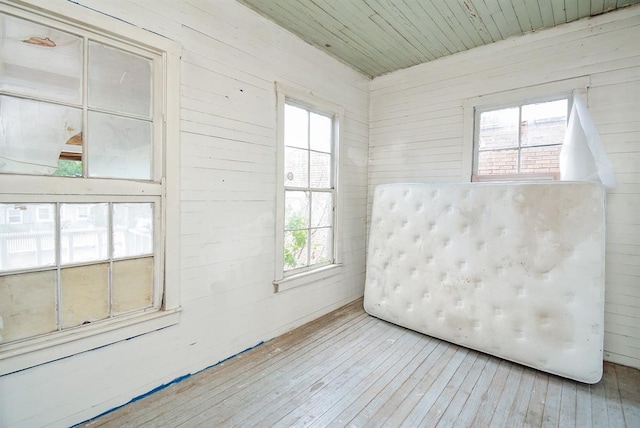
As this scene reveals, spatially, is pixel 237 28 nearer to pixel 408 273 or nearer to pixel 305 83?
pixel 305 83

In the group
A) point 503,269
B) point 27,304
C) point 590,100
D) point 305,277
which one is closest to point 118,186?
point 27,304

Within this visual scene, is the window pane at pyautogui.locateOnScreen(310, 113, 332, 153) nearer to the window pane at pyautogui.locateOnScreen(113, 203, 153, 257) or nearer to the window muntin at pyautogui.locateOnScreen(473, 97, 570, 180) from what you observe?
the window muntin at pyautogui.locateOnScreen(473, 97, 570, 180)

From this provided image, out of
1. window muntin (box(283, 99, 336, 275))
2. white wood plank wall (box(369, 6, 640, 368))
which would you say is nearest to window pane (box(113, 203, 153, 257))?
window muntin (box(283, 99, 336, 275))

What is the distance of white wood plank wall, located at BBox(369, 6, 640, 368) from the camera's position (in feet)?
7.55

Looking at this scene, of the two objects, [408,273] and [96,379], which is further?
[408,273]

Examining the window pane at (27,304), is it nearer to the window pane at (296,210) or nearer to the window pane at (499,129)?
the window pane at (296,210)

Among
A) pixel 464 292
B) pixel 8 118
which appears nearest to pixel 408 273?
pixel 464 292

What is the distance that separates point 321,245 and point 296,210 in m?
0.56

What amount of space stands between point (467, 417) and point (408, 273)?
1263 mm

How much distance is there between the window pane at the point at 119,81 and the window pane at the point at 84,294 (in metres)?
0.94

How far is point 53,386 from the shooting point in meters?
1.55

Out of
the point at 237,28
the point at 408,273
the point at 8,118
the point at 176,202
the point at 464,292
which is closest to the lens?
the point at 8,118

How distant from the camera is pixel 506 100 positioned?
2.83m

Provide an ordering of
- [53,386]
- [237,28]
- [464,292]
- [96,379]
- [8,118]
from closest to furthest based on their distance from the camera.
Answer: [8,118] → [53,386] → [96,379] → [237,28] → [464,292]
